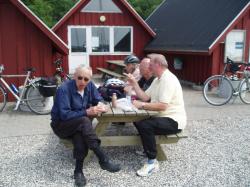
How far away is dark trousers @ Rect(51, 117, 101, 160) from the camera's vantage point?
3.99m

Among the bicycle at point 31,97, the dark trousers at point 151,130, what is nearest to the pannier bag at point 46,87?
the bicycle at point 31,97

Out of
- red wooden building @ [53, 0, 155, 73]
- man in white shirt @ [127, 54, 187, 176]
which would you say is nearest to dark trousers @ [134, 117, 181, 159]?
man in white shirt @ [127, 54, 187, 176]

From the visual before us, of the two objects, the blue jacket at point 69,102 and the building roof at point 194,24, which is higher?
the building roof at point 194,24

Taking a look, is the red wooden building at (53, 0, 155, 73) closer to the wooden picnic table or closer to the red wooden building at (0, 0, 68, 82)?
the red wooden building at (0, 0, 68, 82)

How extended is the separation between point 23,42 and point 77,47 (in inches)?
262

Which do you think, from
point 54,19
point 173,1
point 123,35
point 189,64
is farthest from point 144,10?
point 189,64

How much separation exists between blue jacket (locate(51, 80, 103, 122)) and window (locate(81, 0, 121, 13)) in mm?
11251

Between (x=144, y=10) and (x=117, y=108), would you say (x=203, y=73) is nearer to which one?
(x=117, y=108)

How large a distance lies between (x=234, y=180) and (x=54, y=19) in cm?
2974

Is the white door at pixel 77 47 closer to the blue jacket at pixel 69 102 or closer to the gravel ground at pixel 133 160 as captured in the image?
the gravel ground at pixel 133 160

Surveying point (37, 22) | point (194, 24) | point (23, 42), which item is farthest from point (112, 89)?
point (194, 24)

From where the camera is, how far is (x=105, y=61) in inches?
615

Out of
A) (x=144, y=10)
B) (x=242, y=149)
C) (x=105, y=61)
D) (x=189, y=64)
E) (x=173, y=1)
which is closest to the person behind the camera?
(x=242, y=149)

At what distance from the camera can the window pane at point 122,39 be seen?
15609 mm
